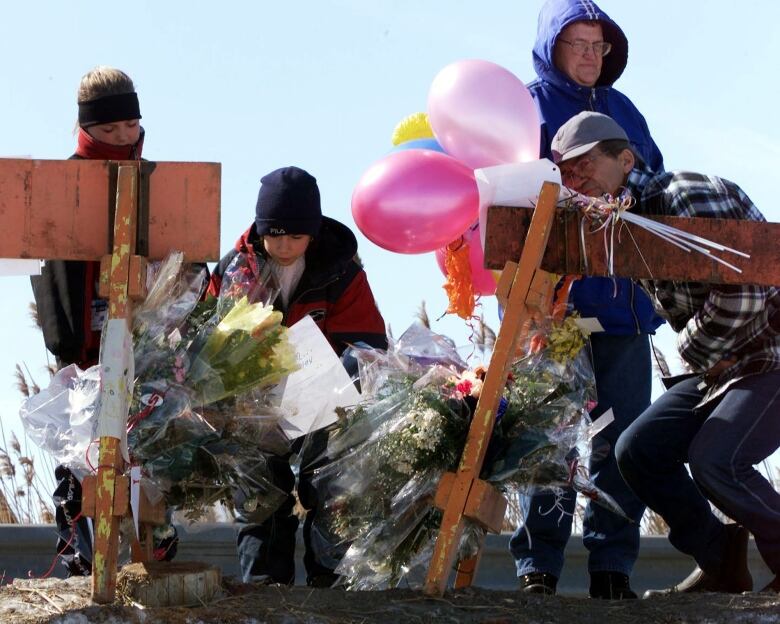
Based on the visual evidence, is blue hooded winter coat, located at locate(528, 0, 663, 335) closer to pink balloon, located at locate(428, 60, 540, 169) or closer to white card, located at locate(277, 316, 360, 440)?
pink balloon, located at locate(428, 60, 540, 169)

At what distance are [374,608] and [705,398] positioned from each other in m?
1.37

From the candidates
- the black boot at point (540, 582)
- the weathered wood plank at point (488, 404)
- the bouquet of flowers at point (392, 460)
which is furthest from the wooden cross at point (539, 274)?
the black boot at point (540, 582)

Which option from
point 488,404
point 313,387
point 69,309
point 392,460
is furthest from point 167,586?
point 69,309

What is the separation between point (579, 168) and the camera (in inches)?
192

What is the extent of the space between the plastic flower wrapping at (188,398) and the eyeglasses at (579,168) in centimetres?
110

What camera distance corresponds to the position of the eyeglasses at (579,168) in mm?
4859

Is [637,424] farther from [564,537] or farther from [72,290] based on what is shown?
[72,290]

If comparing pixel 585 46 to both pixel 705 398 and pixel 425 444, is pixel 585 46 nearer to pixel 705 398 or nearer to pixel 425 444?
pixel 705 398

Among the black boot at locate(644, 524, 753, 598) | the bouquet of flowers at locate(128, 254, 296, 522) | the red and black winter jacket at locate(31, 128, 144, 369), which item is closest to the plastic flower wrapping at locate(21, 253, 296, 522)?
the bouquet of flowers at locate(128, 254, 296, 522)

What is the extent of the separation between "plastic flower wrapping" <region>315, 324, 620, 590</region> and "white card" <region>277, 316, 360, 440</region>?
11 centimetres

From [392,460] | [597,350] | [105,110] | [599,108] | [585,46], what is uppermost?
[585,46]

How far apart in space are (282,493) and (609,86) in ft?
7.44

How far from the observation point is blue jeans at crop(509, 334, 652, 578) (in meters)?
5.33

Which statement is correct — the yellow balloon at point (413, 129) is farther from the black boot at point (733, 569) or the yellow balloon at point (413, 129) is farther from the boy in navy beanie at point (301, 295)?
the black boot at point (733, 569)
